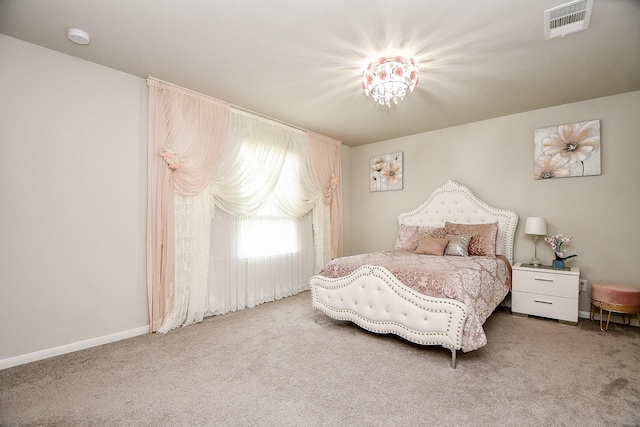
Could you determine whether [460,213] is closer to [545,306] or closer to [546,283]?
[546,283]

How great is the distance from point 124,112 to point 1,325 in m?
2.05

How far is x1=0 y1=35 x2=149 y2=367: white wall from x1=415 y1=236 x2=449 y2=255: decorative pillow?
3.30 meters

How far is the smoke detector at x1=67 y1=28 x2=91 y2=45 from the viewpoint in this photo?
2207mm

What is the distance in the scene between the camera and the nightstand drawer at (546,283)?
310 centimetres

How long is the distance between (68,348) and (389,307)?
2.85 m

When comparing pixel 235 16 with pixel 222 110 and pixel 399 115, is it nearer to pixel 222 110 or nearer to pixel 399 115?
pixel 222 110

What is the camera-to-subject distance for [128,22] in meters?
2.13

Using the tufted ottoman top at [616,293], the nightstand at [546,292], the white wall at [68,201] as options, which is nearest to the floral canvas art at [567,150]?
the nightstand at [546,292]

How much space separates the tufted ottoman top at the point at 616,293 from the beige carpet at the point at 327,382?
12.9 inches

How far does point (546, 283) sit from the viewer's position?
3.25 meters

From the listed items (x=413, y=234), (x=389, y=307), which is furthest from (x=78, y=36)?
(x=413, y=234)

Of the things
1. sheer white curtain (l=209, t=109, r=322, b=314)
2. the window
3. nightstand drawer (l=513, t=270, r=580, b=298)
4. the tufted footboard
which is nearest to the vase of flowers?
nightstand drawer (l=513, t=270, r=580, b=298)

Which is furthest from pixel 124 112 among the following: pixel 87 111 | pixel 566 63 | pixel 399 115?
pixel 566 63

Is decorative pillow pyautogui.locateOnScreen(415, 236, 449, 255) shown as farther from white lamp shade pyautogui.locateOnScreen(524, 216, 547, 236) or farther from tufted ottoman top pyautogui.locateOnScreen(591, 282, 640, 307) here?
tufted ottoman top pyautogui.locateOnScreen(591, 282, 640, 307)
